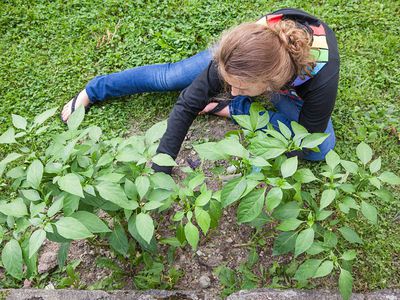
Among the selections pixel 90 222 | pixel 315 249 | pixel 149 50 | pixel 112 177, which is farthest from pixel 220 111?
pixel 90 222

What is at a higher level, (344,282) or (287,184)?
(287,184)

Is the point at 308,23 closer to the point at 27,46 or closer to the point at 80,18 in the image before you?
the point at 80,18

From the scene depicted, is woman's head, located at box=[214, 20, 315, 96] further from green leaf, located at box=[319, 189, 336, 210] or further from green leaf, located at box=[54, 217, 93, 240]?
green leaf, located at box=[54, 217, 93, 240]

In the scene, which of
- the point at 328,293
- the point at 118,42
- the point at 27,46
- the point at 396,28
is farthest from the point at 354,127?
the point at 27,46

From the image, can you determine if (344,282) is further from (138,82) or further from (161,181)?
(138,82)

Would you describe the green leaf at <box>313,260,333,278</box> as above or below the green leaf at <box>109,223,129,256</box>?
below

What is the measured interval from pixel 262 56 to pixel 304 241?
75 centimetres

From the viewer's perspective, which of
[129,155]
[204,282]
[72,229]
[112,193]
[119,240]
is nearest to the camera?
[72,229]

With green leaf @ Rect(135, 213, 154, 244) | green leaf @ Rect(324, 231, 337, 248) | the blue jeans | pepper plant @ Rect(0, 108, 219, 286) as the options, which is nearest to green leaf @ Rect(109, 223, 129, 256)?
pepper plant @ Rect(0, 108, 219, 286)

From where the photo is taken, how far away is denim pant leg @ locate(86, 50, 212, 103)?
111 inches

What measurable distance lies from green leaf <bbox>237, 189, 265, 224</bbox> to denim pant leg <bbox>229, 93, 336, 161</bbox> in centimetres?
89

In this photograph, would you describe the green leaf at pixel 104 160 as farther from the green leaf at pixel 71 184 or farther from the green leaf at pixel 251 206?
the green leaf at pixel 251 206

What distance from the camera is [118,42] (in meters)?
3.24

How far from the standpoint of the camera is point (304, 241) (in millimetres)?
1734
